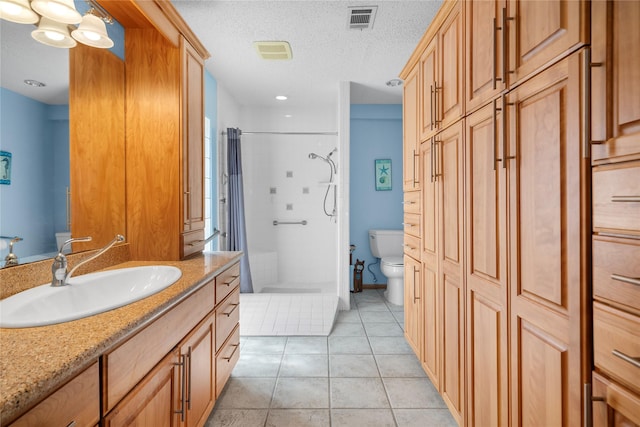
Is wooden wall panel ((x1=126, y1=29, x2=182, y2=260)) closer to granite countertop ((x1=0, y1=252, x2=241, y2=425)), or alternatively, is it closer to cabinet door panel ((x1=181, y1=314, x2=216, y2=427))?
cabinet door panel ((x1=181, y1=314, x2=216, y2=427))

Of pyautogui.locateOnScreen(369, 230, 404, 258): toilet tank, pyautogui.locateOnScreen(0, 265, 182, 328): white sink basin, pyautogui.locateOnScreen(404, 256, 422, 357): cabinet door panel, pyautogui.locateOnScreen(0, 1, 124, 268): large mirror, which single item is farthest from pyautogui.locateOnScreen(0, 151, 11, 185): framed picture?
pyautogui.locateOnScreen(369, 230, 404, 258): toilet tank

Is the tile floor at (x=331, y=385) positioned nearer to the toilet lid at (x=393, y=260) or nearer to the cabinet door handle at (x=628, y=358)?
the toilet lid at (x=393, y=260)

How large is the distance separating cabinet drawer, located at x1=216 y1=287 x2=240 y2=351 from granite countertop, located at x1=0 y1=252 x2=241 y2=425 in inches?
27.0

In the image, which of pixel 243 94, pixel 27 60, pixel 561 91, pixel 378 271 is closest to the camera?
pixel 561 91

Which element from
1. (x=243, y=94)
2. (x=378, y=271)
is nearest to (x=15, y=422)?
(x=243, y=94)

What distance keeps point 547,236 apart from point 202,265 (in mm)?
1498

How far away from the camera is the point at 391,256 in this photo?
157 inches

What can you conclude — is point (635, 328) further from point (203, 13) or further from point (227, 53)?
point (227, 53)

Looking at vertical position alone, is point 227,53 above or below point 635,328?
above

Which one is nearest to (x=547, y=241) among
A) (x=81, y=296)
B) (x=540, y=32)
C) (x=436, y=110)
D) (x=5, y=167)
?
(x=540, y=32)

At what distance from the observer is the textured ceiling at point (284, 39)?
4.20 feet

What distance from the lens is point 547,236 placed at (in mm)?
946

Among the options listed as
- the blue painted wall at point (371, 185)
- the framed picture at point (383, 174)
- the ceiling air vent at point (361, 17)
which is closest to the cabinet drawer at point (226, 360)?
the ceiling air vent at point (361, 17)

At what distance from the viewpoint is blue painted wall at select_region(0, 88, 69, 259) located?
118 centimetres
